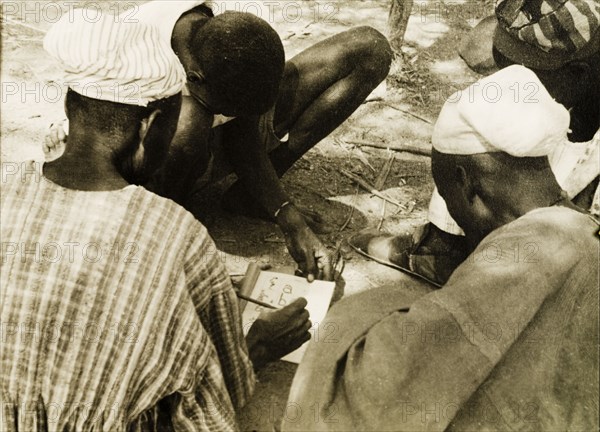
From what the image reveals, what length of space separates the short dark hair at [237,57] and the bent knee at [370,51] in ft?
3.04

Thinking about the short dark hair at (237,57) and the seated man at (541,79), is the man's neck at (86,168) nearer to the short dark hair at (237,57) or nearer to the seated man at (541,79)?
the short dark hair at (237,57)

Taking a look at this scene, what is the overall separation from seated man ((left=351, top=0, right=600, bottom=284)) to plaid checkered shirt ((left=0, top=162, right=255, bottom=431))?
1.47 meters

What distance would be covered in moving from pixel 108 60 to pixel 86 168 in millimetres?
303

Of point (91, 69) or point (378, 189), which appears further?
point (378, 189)

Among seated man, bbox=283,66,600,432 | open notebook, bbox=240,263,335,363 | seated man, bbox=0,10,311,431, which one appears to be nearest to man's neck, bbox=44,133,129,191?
seated man, bbox=0,10,311,431

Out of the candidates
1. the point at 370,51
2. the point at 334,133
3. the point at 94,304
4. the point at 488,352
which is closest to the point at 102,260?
the point at 94,304

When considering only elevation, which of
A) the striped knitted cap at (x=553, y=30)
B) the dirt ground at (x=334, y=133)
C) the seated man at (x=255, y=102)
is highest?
the striped knitted cap at (x=553, y=30)

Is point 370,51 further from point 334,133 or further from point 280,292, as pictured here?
point 280,292

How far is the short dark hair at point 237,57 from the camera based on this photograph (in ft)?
8.29

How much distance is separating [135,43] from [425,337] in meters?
1.16

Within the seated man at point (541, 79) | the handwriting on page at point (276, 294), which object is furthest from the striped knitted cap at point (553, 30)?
the handwriting on page at point (276, 294)

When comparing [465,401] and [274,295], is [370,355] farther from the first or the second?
[274,295]

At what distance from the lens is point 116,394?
5.65 ft

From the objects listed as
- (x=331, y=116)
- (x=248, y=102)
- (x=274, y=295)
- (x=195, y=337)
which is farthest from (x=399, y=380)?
(x=331, y=116)
